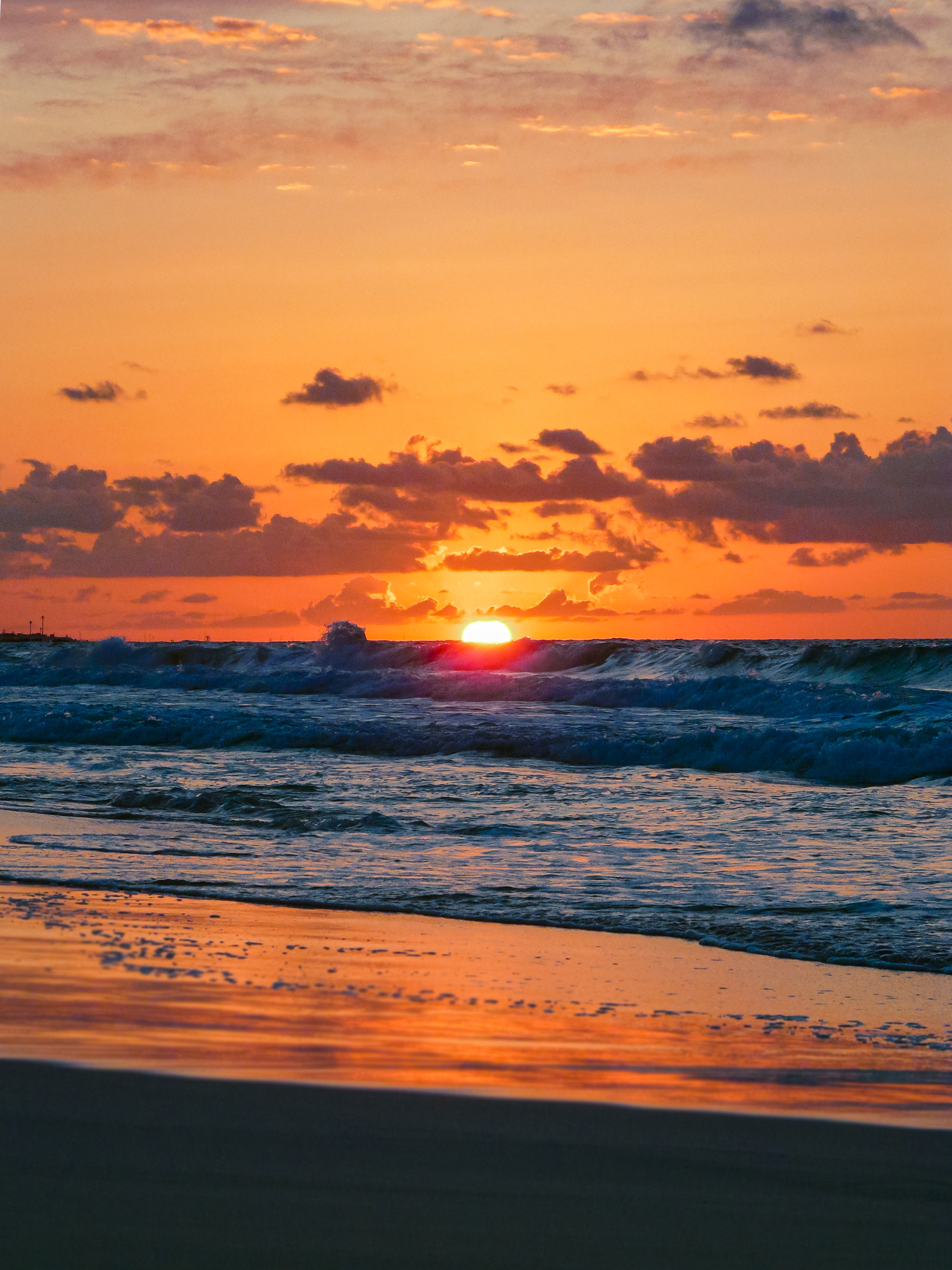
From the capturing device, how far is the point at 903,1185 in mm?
3836

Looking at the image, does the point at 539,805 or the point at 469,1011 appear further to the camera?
the point at 539,805

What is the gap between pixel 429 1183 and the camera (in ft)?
12.1

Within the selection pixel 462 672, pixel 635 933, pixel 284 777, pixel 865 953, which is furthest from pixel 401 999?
pixel 462 672

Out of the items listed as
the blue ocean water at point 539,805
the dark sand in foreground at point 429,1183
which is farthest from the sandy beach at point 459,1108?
the blue ocean water at point 539,805

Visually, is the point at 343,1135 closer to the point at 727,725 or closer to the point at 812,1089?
the point at 812,1089

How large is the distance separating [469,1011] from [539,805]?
8502 millimetres

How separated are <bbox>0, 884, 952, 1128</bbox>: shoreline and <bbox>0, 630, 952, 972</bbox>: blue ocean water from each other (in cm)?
78

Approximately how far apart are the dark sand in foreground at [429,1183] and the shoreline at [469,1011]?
25 centimetres

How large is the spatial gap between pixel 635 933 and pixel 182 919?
9.00ft

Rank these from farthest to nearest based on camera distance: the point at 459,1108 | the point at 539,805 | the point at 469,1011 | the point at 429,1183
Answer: the point at 539,805 < the point at 469,1011 < the point at 459,1108 < the point at 429,1183

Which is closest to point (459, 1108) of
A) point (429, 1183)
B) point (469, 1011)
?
point (429, 1183)

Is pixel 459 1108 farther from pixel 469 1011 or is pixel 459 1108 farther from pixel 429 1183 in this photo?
pixel 469 1011

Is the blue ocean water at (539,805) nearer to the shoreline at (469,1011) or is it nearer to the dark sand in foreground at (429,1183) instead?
the shoreline at (469,1011)

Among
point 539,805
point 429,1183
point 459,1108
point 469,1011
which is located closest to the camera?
point 429,1183
